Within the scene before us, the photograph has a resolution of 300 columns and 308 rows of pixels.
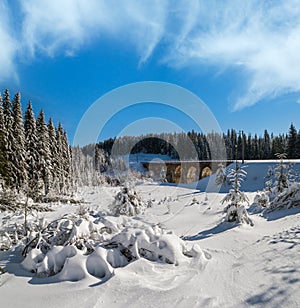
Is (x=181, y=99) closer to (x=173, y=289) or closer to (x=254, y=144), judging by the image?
(x=173, y=289)

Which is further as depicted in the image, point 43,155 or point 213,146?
point 213,146

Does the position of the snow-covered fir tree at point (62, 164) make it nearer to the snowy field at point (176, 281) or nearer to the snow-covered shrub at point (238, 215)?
the snow-covered shrub at point (238, 215)

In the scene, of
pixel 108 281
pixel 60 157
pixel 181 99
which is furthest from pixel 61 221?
pixel 60 157

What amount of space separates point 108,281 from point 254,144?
257 feet

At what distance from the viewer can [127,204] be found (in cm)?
1062

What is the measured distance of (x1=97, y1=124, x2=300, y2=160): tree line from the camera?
2143 inches

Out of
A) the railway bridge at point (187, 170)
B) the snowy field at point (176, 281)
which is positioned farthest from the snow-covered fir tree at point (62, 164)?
the snowy field at point (176, 281)

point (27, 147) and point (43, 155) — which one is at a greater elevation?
point (27, 147)

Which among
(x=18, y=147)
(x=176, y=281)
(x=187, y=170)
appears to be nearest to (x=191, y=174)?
(x=187, y=170)

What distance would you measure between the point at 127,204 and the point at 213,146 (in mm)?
65669

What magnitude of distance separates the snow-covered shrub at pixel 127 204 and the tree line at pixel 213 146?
144ft

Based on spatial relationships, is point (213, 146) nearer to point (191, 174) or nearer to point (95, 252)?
point (191, 174)

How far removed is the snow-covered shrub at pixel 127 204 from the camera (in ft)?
34.9

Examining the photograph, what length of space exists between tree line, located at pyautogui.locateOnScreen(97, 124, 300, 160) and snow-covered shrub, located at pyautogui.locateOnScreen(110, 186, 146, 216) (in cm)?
4385
